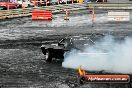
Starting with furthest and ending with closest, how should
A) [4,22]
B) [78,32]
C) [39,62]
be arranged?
[4,22], [78,32], [39,62]

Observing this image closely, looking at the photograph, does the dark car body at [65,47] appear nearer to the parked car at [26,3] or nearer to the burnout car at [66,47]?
the burnout car at [66,47]

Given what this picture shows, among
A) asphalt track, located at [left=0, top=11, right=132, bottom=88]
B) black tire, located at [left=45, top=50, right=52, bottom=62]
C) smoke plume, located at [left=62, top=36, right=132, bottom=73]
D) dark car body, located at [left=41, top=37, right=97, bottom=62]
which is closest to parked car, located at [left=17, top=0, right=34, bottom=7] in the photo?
asphalt track, located at [left=0, top=11, right=132, bottom=88]

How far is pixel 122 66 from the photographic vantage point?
53.8 feet

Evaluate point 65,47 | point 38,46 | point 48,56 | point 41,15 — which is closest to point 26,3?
point 41,15

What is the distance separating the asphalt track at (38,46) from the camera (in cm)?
1477

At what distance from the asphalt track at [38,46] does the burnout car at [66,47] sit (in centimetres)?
37

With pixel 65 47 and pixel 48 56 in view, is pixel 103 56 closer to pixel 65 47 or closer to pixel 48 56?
pixel 65 47

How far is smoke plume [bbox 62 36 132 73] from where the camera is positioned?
1683 centimetres

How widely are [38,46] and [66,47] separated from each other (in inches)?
229

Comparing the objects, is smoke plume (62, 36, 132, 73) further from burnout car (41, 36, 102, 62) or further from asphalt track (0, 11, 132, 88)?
asphalt track (0, 11, 132, 88)

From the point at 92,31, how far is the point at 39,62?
40.8 feet

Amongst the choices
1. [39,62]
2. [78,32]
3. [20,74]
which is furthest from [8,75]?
[78,32]

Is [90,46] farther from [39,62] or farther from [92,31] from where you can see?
[92,31]

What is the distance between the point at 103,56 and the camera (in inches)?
685
